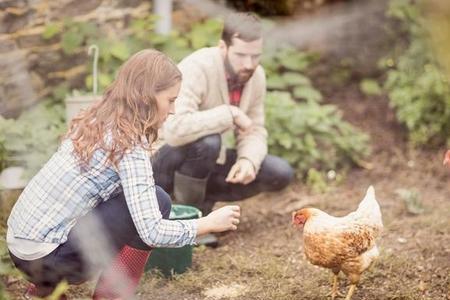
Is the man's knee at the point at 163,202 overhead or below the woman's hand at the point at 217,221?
below

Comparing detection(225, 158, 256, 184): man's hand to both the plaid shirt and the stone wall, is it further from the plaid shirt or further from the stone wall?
the stone wall

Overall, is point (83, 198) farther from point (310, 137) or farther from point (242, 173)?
point (310, 137)

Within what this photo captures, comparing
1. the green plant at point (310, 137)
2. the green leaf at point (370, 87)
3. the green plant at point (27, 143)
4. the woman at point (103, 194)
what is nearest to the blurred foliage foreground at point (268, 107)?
the green plant at point (310, 137)

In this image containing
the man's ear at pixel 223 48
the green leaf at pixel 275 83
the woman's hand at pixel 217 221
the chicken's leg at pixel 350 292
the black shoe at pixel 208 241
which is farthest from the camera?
the green leaf at pixel 275 83

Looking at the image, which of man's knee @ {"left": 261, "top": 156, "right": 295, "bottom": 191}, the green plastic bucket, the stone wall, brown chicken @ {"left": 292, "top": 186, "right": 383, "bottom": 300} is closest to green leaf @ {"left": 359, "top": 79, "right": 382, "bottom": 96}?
the stone wall

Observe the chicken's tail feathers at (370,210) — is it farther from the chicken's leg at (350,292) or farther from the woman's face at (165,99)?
the woman's face at (165,99)

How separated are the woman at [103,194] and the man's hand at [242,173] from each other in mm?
1070

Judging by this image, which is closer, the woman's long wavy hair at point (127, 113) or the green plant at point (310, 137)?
the woman's long wavy hair at point (127, 113)

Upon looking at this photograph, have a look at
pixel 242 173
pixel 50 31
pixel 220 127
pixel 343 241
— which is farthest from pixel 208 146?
pixel 50 31

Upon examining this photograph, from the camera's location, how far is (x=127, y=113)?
3.30 metres

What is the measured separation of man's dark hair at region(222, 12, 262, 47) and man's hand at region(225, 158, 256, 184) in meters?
0.61

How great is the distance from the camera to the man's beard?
4375 millimetres

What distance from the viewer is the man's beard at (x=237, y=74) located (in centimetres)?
438

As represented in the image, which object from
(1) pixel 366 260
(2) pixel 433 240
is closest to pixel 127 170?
(1) pixel 366 260
